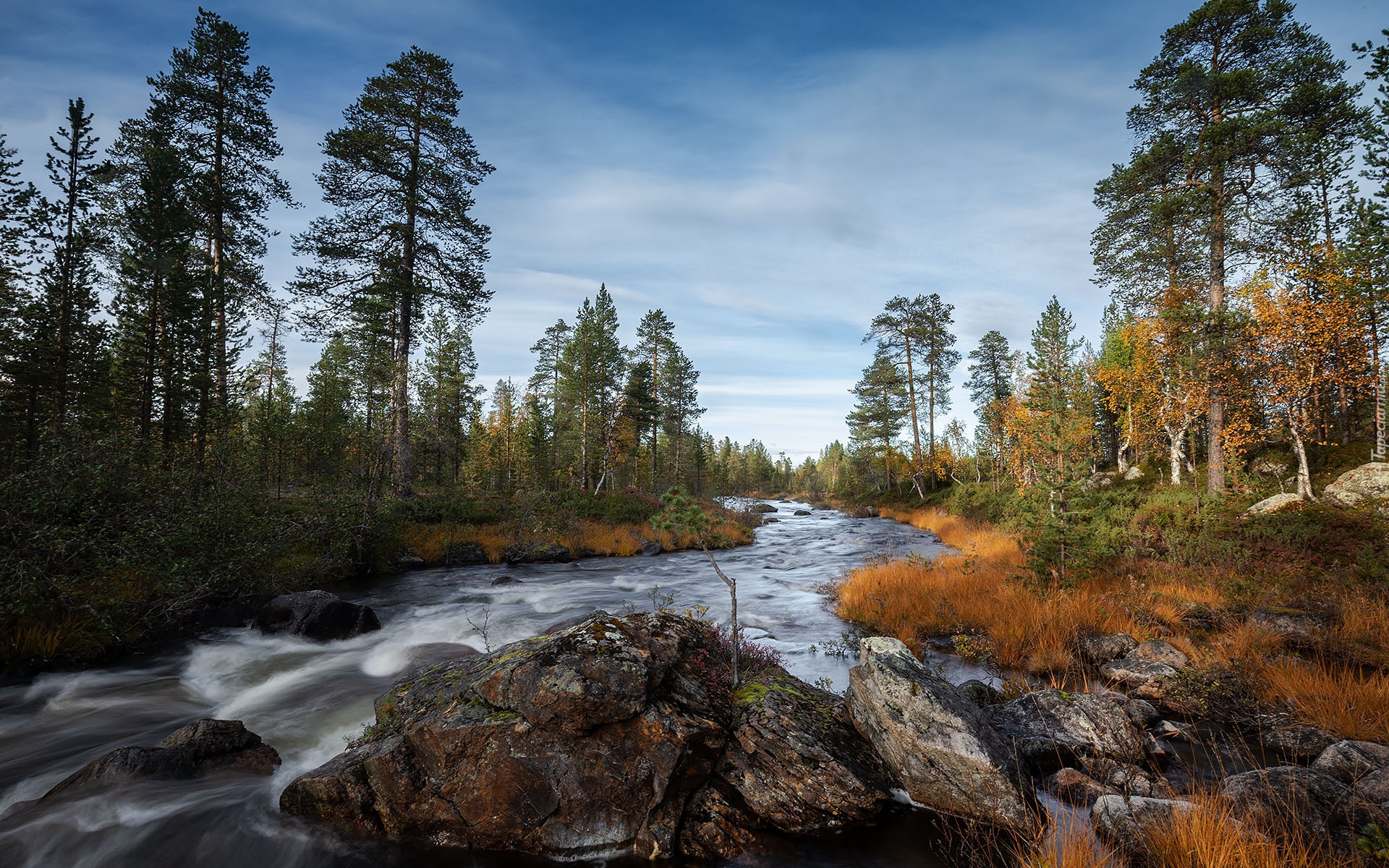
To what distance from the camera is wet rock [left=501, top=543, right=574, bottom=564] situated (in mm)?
19406

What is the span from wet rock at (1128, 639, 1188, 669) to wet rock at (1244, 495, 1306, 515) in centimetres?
832

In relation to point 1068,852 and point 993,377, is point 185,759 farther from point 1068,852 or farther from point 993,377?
point 993,377

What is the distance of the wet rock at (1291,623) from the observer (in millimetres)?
7492

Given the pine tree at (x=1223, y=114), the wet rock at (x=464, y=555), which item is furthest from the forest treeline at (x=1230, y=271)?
the wet rock at (x=464, y=555)

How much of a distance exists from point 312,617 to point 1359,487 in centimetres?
2512

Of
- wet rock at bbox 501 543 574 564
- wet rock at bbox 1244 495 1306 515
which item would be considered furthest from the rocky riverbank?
wet rock at bbox 501 543 574 564

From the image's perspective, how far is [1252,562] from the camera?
10492 mm

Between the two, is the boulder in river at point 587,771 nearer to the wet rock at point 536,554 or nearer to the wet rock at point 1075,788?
the wet rock at point 1075,788

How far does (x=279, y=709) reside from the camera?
6875 mm

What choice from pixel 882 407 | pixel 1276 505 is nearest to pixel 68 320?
pixel 1276 505

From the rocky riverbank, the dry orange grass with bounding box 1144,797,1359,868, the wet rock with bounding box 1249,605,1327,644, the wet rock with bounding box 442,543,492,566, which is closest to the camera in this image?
the dry orange grass with bounding box 1144,797,1359,868

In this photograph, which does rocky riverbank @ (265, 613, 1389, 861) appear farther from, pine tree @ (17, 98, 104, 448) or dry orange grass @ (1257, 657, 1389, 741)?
pine tree @ (17, 98, 104, 448)

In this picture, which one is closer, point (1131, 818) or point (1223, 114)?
point (1131, 818)

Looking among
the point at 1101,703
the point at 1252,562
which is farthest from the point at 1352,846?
the point at 1252,562
